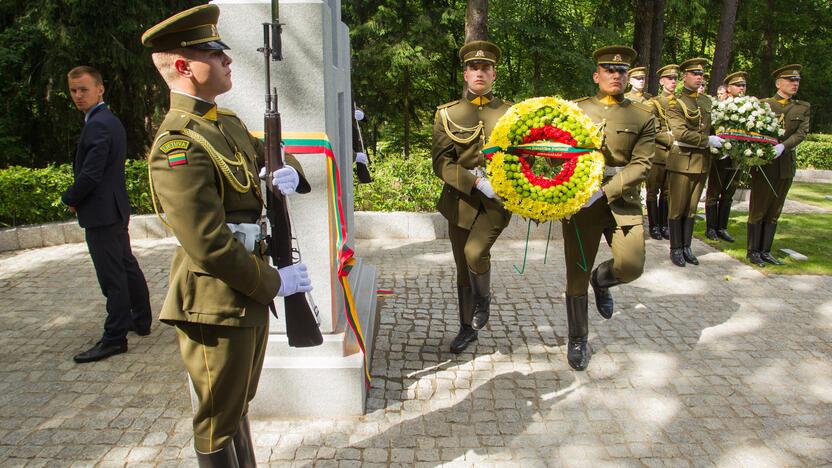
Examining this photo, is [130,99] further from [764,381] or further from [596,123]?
[764,381]

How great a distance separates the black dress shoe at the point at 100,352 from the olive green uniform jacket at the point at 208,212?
3060 millimetres

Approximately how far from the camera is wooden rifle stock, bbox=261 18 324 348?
3.05 meters

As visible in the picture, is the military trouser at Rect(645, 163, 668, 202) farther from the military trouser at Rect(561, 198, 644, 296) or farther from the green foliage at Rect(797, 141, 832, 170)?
the green foliage at Rect(797, 141, 832, 170)

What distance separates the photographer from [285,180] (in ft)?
9.87

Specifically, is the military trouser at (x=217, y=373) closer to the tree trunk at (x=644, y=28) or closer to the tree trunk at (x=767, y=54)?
the tree trunk at (x=644, y=28)

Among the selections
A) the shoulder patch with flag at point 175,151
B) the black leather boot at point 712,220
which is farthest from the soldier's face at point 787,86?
the shoulder patch with flag at point 175,151

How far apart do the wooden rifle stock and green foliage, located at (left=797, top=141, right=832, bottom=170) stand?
20.3 meters

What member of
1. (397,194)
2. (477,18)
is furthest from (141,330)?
(477,18)

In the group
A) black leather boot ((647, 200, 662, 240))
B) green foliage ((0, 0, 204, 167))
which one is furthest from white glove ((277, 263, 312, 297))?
green foliage ((0, 0, 204, 167))

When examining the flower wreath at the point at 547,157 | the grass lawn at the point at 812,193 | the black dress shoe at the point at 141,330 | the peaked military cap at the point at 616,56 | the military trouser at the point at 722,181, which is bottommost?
the grass lawn at the point at 812,193

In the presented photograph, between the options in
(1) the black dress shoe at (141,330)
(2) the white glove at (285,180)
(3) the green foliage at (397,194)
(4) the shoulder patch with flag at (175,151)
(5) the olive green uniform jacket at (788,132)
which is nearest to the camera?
(4) the shoulder patch with flag at (175,151)

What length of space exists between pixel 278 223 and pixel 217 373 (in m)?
0.76

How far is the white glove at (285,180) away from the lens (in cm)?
300

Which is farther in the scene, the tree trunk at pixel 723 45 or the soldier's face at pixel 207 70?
the tree trunk at pixel 723 45
